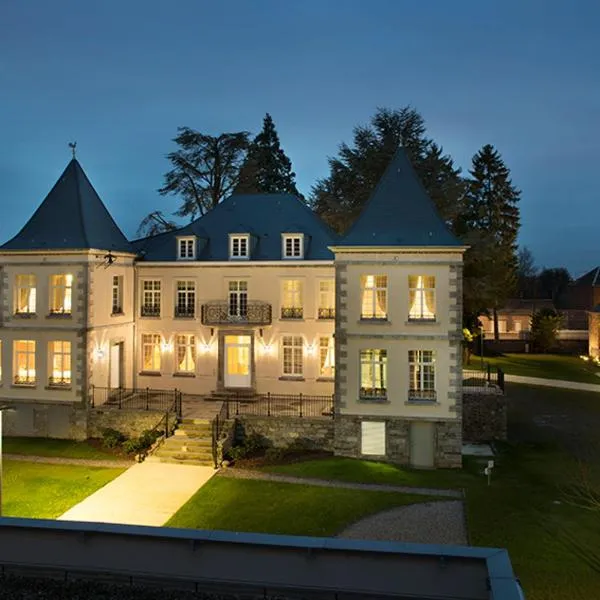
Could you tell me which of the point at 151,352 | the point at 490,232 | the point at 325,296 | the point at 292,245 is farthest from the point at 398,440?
the point at 490,232

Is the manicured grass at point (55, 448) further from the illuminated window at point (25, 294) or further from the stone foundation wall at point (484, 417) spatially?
the stone foundation wall at point (484, 417)

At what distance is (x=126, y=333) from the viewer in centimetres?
2669

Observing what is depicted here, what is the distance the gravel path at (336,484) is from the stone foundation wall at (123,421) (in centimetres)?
421

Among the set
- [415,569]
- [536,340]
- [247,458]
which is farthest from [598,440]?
[536,340]

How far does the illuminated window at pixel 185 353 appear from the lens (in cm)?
2700

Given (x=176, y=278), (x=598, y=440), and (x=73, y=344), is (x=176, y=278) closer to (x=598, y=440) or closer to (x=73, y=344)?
(x=73, y=344)

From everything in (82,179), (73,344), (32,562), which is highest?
(82,179)

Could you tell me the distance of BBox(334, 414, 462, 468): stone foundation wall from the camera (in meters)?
20.7

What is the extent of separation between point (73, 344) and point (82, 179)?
770 cm

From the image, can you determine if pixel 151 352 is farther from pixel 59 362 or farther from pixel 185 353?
pixel 59 362

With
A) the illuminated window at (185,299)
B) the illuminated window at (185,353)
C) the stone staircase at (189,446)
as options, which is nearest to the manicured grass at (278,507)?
the stone staircase at (189,446)

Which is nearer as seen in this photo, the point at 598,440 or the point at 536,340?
the point at 598,440

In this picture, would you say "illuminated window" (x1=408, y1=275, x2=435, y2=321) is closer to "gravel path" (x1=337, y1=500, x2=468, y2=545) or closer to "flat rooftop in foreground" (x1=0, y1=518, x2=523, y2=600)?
"gravel path" (x1=337, y1=500, x2=468, y2=545)

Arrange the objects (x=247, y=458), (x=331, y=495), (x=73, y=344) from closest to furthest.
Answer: (x=331, y=495)
(x=247, y=458)
(x=73, y=344)
